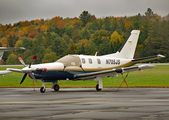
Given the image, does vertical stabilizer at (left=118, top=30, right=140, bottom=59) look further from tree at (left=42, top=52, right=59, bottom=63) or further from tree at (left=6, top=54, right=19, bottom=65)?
tree at (left=6, top=54, right=19, bottom=65)

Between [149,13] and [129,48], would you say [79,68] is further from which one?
[149,13]

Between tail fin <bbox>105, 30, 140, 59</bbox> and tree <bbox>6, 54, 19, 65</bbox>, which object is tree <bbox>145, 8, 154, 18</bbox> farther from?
tail fin <bbox>105, 30, 140, 59</bbox>

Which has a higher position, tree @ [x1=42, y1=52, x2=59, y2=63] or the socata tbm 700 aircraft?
tree @ [x1=42, y1=52, x2=59, y2=63]

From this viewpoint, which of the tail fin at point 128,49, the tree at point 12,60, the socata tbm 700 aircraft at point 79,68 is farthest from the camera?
the tree at point 12,60

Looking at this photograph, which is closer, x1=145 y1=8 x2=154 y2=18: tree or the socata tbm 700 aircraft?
the socata tbm 700 aircraft

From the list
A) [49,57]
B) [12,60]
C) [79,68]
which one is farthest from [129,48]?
[12,60]

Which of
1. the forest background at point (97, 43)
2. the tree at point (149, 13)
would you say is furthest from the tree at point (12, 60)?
the tree at point (149, 13)

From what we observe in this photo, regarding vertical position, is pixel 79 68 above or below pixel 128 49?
below

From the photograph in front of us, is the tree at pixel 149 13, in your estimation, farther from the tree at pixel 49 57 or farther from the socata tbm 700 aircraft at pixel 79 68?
the socata tbm 700 aircraft at pixel 79 68

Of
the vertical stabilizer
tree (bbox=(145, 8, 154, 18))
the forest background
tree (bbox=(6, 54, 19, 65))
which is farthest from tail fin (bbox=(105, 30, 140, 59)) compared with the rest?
tree (bbox=(145, 8, 154, 18))

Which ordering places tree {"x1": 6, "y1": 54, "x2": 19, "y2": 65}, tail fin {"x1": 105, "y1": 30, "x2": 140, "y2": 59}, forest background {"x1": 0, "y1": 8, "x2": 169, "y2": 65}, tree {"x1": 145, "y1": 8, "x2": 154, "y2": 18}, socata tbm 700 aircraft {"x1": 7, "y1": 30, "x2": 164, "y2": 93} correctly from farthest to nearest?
1. tree {"x1": 145, "y1": 8, "x2": 154, "y2": 18}
2. tree {"x1": 6, "y1": 54, "x2": 19, "y2": 65}
3. forest background {"x1": 0, "y1": 8, "x2": 169, "y2": 65}
4. tail fin {"x1": 105, "y1": 30, "x2": 140, "y2": 59}
5. socata tbm 700 aircraft {"x1": 7, "y1": 30, "x2": 164, "y2": 93}

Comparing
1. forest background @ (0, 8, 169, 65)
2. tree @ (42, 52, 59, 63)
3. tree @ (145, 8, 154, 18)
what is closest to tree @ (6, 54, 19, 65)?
forest background @ (0, 8, 169, 65)

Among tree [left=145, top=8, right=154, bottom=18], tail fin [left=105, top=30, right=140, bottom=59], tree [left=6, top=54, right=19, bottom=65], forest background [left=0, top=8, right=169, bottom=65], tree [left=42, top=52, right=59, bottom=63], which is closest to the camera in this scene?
tail fin [left=105, top=30, right=140, bottom=59]

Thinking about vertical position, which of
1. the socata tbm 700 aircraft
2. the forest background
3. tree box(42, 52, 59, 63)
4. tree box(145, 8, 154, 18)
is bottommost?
the socata tbm 700 aircraft
